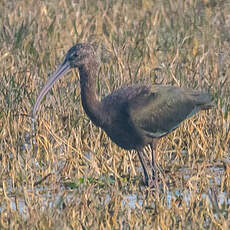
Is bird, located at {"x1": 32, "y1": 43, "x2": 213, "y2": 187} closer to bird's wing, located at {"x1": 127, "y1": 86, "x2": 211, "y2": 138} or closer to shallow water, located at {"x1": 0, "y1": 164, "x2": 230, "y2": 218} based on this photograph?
bird's wing, located at {"x1": 127, "y1": 86, "x2": 211, "y2": 138}

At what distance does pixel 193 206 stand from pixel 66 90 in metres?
2.63

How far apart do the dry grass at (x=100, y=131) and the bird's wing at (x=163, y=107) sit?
28cm

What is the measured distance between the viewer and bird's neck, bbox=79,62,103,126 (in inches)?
241

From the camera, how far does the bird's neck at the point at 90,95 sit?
612 cm

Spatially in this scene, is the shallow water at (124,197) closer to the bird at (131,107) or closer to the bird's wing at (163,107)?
the bird at (131,107)

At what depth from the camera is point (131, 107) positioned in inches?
245

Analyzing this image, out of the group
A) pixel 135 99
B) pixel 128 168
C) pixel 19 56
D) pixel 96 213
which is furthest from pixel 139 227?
pixel 19 56

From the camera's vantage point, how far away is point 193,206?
17.4 feet

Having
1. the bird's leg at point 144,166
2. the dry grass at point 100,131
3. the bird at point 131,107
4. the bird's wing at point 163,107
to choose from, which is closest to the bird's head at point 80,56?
the bird at point 131,107

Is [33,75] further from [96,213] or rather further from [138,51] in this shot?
[96,213]

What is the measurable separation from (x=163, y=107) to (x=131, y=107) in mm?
458

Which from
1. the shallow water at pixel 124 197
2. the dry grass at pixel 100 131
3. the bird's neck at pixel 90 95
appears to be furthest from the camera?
the bird's neck at pixel 90 95

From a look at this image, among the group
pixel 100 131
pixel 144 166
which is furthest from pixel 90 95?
pixel 100 131

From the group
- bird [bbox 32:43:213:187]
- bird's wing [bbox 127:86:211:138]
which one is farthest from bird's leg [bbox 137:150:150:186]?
bird's wing [bbox 127:86:211:138]
